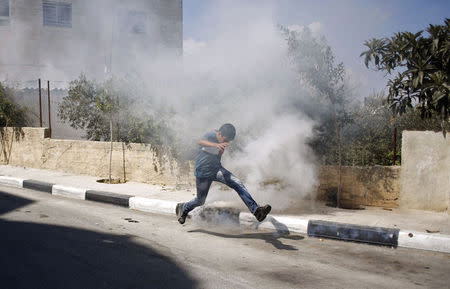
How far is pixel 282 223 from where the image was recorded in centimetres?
559

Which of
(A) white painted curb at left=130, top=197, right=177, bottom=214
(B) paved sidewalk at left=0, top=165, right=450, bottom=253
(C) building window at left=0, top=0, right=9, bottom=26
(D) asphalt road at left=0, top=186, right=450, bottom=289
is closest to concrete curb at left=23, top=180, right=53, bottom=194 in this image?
(B) paved sidewalk at left=0, top=165, right=450, bottom=253

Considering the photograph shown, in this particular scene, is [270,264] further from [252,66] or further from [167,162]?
[167,162]

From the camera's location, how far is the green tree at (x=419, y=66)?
501cm

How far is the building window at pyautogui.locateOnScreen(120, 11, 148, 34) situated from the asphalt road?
17851 mm

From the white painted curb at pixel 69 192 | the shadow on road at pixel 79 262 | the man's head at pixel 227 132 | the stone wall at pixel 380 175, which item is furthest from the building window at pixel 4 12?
the man's head at pixel 227 132

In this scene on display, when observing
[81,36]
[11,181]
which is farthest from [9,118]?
[81,36]

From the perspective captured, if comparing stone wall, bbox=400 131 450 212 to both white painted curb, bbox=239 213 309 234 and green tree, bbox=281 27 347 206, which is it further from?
white painted curb, bbox=239 213 309 234

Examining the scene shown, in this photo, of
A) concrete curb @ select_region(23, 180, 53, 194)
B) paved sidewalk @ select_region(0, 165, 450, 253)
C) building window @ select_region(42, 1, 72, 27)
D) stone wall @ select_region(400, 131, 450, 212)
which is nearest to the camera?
paved sidewalk @ select_region(0, 165, 450, 253)

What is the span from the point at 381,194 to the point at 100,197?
16.3 feet

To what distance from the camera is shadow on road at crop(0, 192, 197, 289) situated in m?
3.41

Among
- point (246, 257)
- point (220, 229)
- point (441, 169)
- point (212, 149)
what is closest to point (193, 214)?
point (220, 229)

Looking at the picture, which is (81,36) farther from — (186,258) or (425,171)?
(186,258)

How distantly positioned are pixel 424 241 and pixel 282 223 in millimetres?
1743

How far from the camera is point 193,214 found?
617cm
